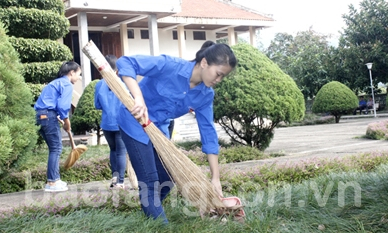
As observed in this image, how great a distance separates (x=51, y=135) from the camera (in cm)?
564

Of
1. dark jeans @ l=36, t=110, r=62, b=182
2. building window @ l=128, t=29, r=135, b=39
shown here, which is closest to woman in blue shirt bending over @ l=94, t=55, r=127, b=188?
dark jeans @ l=36, t=110, r=62, b=182

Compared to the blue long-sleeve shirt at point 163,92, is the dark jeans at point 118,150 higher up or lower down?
lower down

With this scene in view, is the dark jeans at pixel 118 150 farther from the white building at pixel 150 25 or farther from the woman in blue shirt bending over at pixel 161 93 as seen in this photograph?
the white building at pixel 150 25

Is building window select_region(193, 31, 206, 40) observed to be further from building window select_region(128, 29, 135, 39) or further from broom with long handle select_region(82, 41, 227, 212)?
broom with long handle select_region(82, 41, 227, 212)

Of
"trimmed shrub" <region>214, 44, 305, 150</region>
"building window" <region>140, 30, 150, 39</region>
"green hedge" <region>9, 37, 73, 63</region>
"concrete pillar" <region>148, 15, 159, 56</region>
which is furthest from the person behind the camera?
"building window" <region>140, 30, 150, 39</region>

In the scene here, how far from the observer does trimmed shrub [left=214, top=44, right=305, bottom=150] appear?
8969 millimetres

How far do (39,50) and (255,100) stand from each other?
4.22m

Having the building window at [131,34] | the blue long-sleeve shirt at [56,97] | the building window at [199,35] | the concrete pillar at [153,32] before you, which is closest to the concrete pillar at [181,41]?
the building window at [131,34]

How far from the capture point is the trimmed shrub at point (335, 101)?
23.5 meters

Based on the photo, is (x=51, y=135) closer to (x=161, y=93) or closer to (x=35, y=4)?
(x=161, y=93)

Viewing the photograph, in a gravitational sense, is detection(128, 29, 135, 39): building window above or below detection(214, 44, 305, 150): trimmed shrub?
above

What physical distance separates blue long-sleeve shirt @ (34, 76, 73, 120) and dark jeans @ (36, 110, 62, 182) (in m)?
0.07

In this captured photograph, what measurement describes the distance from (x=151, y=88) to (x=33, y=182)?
143 inches

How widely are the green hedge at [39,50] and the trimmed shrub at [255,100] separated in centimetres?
323
